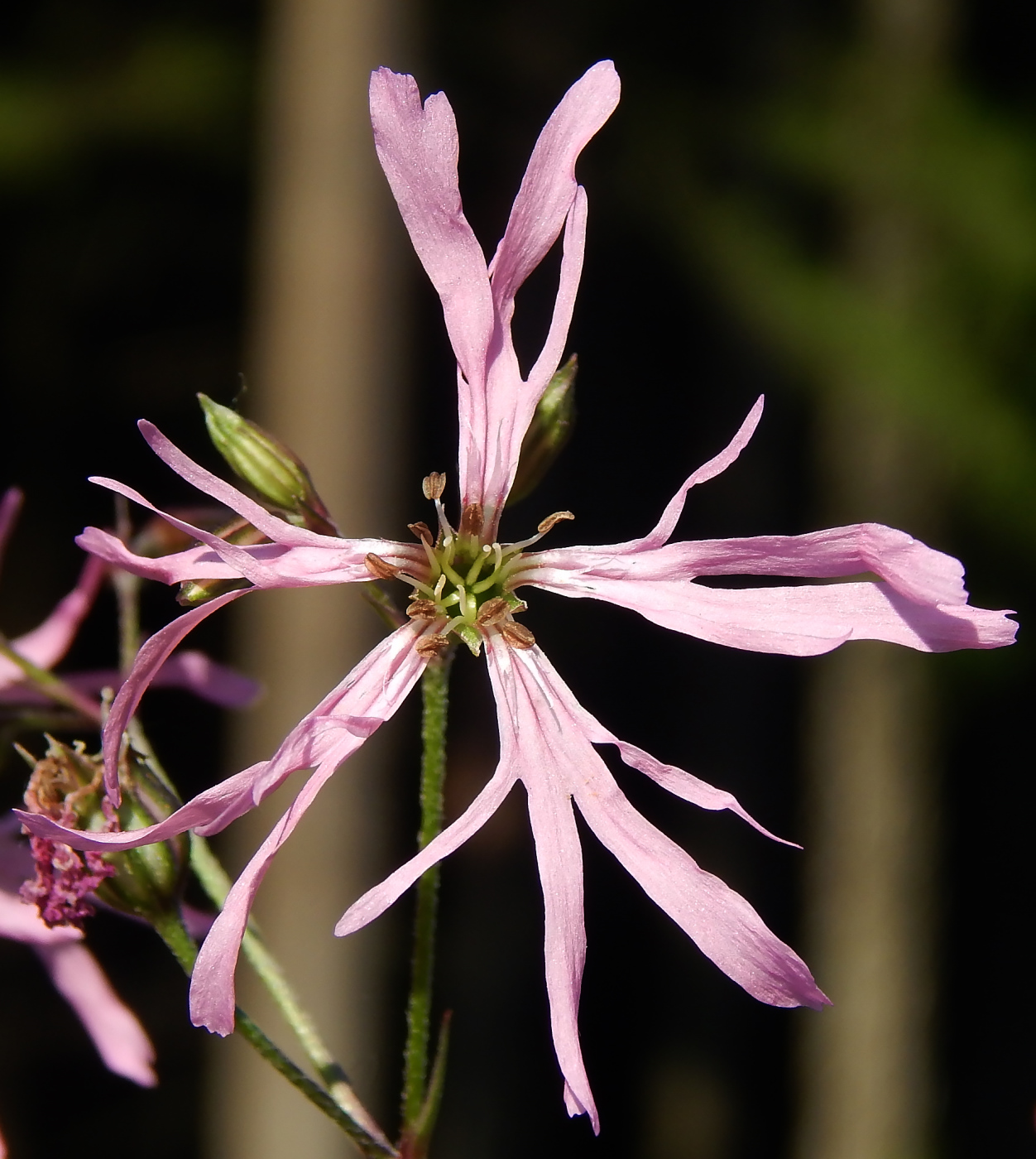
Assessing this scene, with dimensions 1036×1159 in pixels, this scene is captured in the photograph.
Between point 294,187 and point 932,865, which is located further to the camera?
point 932,865

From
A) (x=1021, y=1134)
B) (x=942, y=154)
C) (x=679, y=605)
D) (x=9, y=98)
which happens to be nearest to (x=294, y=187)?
(x=9, y=98)

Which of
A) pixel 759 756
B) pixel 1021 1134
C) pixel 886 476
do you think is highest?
pixel 886 476

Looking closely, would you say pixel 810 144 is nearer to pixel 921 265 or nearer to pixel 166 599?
pixel 921 265

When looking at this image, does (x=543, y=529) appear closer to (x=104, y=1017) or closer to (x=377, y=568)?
(x=377, y=568)

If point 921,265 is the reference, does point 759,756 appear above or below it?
below

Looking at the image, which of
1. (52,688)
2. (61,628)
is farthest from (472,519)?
(61,628)

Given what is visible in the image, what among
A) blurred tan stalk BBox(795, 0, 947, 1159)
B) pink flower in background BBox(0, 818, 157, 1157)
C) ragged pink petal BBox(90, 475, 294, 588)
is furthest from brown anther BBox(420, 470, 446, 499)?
blurred tan stalk BBox(795, 0, 947, 1159)

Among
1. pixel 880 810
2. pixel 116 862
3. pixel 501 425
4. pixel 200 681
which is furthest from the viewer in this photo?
pixel 880 810

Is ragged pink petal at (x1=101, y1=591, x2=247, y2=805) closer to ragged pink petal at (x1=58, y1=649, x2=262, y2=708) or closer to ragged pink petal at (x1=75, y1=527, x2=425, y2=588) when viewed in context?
ragged pink petal at (x1=75, y1=527, x2=425, y2=588)
